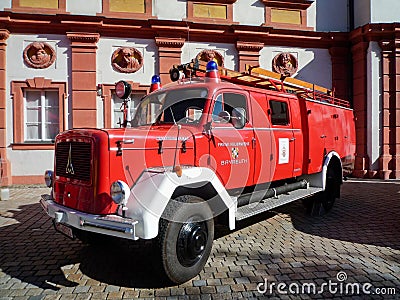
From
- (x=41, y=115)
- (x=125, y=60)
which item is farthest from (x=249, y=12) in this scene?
(x=41, y=115)

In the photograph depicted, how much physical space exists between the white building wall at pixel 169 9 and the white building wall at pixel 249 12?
68.3 inches

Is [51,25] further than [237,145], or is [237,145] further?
[51,25]

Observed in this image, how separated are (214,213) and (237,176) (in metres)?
0.69

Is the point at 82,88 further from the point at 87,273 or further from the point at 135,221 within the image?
the point at 135,221

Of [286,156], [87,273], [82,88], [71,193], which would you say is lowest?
[87,273]

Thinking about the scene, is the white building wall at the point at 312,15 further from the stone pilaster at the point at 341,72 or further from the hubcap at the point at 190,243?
the hubcap at the point at 190,243

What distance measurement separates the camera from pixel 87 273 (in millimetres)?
3541

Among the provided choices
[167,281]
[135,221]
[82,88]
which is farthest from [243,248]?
[82,88]

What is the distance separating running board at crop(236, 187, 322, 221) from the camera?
13.3ft

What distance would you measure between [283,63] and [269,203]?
6.91 meters

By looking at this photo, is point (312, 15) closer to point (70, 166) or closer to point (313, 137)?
point (313, 137)

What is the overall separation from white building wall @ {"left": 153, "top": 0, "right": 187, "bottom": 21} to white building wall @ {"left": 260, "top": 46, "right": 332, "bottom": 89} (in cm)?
320

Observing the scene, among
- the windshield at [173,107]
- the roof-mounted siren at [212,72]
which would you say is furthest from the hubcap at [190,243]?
the roof-mounted siren at [212,72]

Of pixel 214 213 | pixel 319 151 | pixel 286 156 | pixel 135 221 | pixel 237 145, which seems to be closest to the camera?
pixel 135 221
